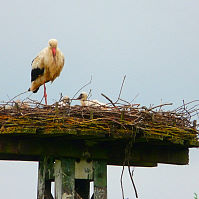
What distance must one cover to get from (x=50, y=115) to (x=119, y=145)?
1090mm

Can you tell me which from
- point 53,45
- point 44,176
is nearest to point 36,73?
point 53,45

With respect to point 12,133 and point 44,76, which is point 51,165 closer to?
point 12,133

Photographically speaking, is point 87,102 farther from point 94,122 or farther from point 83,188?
point 94,122

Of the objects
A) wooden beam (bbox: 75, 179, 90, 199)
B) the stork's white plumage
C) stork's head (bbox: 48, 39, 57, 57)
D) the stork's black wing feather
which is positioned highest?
stork's head (bbox: 48, 39, 57, 57)

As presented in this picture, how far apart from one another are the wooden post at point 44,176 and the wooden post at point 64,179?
0.13m

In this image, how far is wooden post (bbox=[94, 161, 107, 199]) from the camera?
5.99m

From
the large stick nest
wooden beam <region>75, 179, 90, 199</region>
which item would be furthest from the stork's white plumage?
wooden beam <region>75, 179, 90, 199</region>

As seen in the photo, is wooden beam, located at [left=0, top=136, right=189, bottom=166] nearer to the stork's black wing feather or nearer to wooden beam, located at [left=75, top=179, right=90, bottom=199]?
wooden beam, located at [left=75, top=179, right=90, bottom=199]

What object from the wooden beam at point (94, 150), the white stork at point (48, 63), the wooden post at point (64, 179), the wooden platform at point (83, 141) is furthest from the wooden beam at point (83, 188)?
the white stork at point (48, 63)

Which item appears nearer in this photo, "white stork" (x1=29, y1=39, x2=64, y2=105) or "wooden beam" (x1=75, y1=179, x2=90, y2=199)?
"wooden beam" (x1=75, y1=179, x2=90, y2=199)

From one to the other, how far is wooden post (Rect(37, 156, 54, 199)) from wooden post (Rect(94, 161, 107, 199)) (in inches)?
19.0

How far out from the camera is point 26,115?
5551mm

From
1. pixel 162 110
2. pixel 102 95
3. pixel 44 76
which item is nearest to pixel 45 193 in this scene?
pixel 102 95

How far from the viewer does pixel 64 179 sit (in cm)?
576
